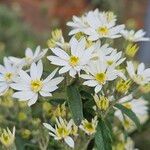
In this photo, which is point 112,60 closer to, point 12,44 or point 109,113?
point 109,113

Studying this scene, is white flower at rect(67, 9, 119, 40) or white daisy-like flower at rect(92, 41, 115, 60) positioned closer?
white daisy-like flower at rect(92, 41, 115, 60)

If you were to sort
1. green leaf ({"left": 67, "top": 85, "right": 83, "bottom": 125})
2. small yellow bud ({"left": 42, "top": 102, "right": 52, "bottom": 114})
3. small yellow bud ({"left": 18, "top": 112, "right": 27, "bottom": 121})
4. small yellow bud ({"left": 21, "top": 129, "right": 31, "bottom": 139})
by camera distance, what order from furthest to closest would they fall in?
small yellow bud ({"left": 18, "top": 112, "right": 27, "bottom": 121}) → small yellow bud ({"left": 21, "top": 129, "right": 31, "bottom": 139}) → small yellow bud ({"left": 42, "top": 102, "right": 52, "bottom": 114}) → green leaf ({"left": 67, "top": 85, "right": 83, "bottom": 125})

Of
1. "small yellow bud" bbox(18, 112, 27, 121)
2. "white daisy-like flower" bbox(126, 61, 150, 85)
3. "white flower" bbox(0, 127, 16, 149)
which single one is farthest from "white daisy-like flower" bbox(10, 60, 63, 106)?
"small yellow bud" bbox(18, 112, 27, 121)

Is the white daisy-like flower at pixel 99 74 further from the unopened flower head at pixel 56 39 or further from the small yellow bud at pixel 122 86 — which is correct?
the unopened flower head at pixel 56 39

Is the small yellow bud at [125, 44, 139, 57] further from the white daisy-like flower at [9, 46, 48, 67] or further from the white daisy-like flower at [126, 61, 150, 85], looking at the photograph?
the white daisy-like flower at [9, 46, 48, 67]

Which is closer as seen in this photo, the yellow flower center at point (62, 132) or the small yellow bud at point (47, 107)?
the yellow flower center at point (62, 132)

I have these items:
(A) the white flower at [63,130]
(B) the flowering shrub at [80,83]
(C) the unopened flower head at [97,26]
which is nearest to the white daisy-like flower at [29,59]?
(B) the flowering shrub at [80,83]

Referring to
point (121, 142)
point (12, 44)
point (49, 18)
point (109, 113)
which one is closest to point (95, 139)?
point (109, 113)
